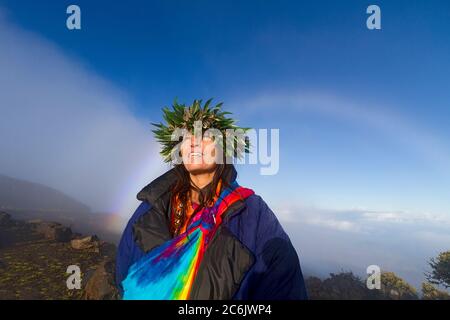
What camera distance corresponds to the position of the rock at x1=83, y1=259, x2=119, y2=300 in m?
10.5

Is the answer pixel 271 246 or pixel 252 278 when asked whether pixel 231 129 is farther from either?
pixel 252 278

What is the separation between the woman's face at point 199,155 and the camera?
12.4ft

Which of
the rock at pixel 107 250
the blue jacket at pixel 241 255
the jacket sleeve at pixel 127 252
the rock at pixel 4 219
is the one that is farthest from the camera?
the rock at pixel 4 219

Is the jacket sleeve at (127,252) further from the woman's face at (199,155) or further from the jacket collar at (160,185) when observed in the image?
the woman's face at (199,155)

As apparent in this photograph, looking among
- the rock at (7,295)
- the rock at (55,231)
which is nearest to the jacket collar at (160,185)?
the rock at (7,295)

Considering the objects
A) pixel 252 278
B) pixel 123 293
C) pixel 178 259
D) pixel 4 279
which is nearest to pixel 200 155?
pixel 178 259

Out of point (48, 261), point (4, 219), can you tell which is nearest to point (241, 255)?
point (48, 261)

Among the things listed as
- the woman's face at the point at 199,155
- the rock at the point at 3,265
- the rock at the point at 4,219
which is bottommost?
the rock at the point at 3,265

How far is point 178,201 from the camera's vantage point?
12.7 ft

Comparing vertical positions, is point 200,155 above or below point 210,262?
above

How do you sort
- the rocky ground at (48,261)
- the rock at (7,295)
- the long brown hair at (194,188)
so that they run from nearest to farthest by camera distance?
the long brown hair at (194,188) < the rock at (7,295) < the rocky ground at (48,261)

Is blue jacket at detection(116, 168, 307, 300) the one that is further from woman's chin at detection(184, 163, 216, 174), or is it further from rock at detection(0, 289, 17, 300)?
rock at detection(0, 289, 17, 300)

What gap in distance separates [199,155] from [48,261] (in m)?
15.5

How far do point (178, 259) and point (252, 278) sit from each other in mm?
993
